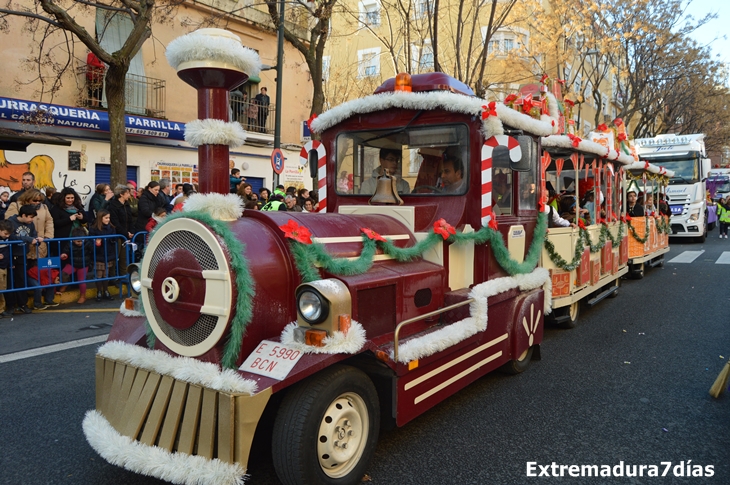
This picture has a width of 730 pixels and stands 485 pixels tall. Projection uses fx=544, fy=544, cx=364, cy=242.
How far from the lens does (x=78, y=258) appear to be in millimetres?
8438

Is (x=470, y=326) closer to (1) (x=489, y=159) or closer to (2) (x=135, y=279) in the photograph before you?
(1) (x=489, y=159)

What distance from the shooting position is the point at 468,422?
402 cm

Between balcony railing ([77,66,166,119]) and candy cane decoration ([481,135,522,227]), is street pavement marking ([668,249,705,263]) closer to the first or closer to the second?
candy cane decoration ([481,135,522,227])

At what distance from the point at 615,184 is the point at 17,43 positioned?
1389 centimetres

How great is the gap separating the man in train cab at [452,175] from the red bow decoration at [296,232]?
5.35ft

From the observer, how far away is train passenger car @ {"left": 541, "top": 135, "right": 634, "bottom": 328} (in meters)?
6.53

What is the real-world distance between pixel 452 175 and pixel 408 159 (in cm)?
42

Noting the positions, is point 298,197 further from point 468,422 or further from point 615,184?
point 468,422

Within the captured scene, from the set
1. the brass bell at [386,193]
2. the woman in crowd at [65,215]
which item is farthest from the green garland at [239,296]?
the woman in crowd at [65,215]

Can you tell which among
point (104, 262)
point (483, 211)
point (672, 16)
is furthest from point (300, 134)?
point (483, 211)

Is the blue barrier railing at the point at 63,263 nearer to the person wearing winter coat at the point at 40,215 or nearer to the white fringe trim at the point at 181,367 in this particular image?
the person wearing winter coat at the point at 40,215

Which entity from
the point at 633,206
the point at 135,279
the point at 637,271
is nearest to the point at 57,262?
the point at 135,279

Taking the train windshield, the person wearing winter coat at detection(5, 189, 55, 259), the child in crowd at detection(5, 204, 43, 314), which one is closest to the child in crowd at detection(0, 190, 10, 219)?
the person wearing winter coat at detection(5, 189, 55, 259)

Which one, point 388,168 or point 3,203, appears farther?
point 3,203
